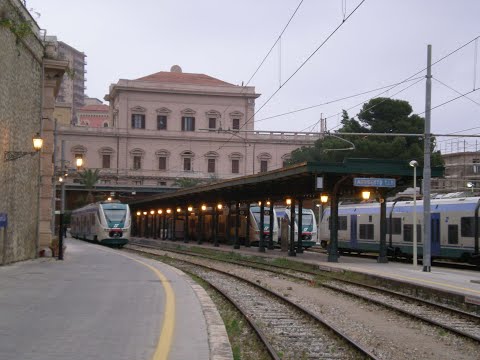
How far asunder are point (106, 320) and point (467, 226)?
793 inches

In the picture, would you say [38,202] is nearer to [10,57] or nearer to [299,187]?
[10,57]

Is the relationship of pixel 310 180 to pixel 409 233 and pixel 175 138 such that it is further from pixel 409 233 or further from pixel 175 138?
pixel 175 138

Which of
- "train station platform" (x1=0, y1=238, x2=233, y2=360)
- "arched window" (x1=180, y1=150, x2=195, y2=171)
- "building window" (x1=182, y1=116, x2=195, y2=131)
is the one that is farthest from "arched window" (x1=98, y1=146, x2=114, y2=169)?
"train station platform" (x1=0, y1=238, x2=233, y2=360)

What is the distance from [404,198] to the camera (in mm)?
34375

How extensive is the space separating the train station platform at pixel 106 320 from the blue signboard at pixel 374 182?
1150 cm

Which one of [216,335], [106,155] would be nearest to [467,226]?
[216,335]

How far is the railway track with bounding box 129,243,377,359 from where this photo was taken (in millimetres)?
9188

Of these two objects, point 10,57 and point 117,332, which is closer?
point 117,332

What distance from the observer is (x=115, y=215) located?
1807 inches

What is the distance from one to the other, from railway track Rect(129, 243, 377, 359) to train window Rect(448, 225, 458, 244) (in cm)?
1293

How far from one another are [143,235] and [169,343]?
3032 inches

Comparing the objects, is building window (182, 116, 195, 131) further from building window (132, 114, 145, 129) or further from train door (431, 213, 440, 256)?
train door (431, 213, 440, 256)

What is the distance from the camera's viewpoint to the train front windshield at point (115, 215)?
4578 centimetres

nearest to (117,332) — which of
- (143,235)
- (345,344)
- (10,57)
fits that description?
(345,344)
